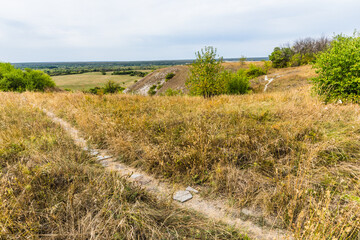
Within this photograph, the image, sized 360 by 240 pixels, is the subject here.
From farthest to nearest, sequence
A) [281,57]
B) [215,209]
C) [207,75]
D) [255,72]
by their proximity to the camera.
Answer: [281,57], [255,72], [207,75], [215,209]

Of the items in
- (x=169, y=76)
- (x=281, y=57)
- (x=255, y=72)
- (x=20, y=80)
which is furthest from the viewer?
(x=169, y=76)

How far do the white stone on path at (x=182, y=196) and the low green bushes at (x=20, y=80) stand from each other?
91.3ft

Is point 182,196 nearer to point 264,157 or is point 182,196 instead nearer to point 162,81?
point 264,157

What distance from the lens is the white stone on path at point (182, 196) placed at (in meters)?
3.31

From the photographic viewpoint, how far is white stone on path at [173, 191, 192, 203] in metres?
3.31

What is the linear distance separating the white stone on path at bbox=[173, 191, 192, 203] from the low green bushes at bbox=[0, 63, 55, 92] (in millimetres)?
27826

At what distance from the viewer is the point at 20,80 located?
25375 millimetres

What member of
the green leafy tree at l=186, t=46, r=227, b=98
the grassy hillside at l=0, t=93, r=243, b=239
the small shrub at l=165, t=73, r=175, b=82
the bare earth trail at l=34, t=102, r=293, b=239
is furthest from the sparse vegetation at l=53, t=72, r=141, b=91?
the grassy hillside at l=0, t=93, r=243, b=239

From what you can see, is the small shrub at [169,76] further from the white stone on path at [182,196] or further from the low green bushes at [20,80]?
the white stone on path at [182,196]

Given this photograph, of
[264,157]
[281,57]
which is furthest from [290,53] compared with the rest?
[264,157]

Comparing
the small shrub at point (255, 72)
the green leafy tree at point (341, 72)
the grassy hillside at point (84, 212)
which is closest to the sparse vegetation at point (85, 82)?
the small shrub at point (255, 72)

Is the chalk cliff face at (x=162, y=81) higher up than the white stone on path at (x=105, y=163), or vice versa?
the chalk cliff face at (x=162, y=81)

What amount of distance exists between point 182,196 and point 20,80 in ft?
107

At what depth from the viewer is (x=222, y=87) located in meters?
15.3
